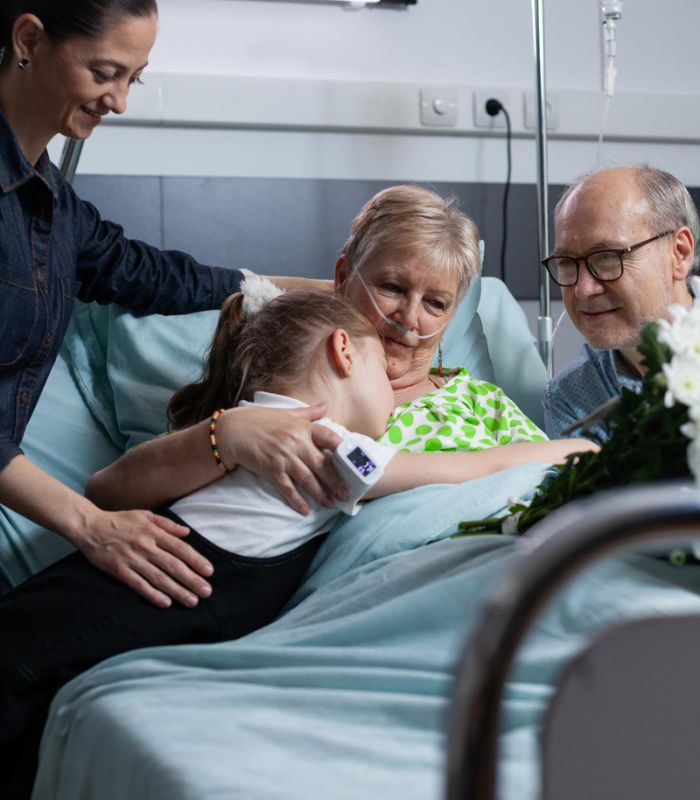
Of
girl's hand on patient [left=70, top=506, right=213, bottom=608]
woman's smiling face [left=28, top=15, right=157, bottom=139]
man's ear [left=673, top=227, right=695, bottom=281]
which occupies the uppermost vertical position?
woman's smiling face [left=28, top=15, right=157, bottom=139]

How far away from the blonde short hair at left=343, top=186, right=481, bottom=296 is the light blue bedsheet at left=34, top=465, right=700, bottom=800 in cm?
65

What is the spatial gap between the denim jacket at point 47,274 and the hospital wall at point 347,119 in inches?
29.3

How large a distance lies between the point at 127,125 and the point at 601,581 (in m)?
2.15

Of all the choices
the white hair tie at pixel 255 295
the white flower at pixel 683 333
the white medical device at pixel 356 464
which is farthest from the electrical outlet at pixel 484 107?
the white flower at pixel 683 333

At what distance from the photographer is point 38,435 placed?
2.31m

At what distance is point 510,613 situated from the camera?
661 millimetres

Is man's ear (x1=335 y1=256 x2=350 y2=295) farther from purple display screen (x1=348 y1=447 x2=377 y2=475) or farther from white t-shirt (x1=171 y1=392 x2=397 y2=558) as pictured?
purple display screen (x1=348 y1=447 x2=377 y2=475)

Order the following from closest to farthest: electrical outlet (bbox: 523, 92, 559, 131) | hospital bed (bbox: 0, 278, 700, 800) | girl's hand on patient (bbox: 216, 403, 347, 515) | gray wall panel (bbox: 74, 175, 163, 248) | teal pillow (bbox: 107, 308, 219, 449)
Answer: hospital bed (bbox: 0, 278, 700, 800) < girl's hand on patient (bbox: 216, 403, 347, 515) < teal pillow (bbox: 107, 308, 219, 449) < gray wall panel (bbox: 74, 175, 163, 248) < electrical outlet (bbox: 523, 92, 559, 131)

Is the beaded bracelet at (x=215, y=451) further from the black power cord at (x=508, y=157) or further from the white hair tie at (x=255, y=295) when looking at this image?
the black power cord at (x=508, y=157)

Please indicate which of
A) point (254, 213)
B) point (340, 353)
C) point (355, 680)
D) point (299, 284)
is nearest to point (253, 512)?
point (340, 353)

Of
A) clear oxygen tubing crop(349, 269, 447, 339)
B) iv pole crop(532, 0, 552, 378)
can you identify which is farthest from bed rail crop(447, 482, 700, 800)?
iv pole crop(532, 0, 552, 378)

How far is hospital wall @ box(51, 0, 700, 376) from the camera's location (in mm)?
3148

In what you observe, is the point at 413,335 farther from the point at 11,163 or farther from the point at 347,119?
the point at 347,119

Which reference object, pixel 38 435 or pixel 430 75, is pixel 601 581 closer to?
pixel 38 435
